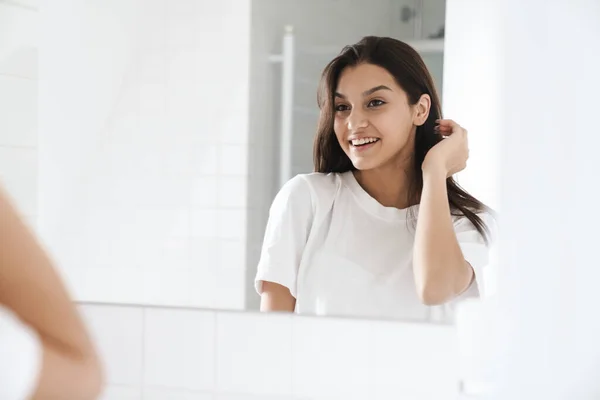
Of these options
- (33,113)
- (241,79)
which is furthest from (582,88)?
(33,113)

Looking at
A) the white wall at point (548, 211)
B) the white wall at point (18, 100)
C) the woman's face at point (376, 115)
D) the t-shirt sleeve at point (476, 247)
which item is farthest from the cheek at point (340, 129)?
the white wall at point (18, 100)

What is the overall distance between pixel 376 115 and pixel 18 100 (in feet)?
2.01

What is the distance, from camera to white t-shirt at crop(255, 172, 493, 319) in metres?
1.07

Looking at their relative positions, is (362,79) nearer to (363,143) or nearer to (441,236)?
(363,143)

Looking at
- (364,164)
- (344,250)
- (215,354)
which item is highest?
(364,164)

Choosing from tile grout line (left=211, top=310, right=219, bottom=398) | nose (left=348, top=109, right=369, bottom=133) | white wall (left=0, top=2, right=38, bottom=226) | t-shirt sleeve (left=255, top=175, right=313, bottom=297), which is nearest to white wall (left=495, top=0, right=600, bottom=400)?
nose (left=348, top=109, right=369, bottom=133)

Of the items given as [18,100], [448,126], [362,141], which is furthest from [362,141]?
[18,100]

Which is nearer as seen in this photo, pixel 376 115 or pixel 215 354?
pixel 376 115

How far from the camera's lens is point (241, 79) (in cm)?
115

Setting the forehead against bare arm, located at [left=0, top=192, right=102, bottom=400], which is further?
the forehead

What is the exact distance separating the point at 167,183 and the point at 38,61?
1.04 ft

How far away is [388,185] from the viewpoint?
109cm

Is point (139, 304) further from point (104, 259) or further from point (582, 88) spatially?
point (582, 88)

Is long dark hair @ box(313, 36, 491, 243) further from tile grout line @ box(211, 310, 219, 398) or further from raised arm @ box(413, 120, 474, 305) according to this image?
tile grout line @ box(211, 310, 219, 398)
